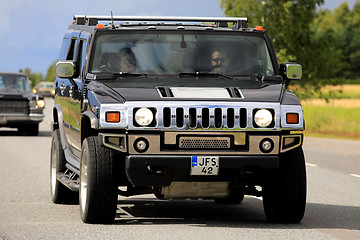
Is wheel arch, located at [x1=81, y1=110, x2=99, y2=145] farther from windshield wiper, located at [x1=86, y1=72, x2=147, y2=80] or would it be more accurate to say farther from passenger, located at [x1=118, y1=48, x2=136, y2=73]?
passenger, located at [x1=118, y1=48, x2=136, y2=73]

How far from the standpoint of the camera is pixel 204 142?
7934 millimetres

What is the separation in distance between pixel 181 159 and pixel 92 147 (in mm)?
869

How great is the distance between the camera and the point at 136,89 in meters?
8.15

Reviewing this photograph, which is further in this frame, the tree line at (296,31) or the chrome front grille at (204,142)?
the tree line at (296,31)

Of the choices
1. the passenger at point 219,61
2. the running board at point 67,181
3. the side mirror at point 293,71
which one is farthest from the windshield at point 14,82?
the side mirror at point 293,71

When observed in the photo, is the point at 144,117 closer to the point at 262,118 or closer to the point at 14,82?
the point at 262,118

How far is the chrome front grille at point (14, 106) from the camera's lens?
24594mm

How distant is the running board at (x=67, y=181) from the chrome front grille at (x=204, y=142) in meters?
1.49

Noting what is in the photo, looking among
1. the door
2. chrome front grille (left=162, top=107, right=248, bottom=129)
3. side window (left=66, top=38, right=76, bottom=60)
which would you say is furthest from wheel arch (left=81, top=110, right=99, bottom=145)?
side window (left=66, top=38, right=76, bottom=60)

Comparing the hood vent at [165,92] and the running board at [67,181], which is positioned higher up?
the hood vent at [165,92]

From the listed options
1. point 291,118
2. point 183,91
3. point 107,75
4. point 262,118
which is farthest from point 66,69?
point 291,118

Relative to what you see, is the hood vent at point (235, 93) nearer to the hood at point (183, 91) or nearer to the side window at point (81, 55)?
the hood at point (183, 91)

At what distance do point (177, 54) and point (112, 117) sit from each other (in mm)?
1508

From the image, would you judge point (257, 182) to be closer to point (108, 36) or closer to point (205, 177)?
point (205, 177)
